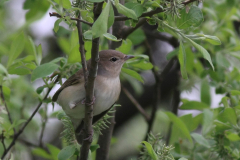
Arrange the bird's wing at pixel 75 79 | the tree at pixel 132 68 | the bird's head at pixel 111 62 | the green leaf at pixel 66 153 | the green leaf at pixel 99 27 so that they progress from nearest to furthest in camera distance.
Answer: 1. the green leaf at pixel 99 27
2. the tree at pixel 132 68
3. the green leaf at pixel 66 153
4. the bird's wing at pixel 75 79
5. the bird's head at pixel 111 62

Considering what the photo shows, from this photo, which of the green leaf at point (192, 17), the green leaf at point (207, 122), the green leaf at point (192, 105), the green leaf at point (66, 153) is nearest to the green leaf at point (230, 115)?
the green leaf at point (207, 122)

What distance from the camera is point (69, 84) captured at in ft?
10.4

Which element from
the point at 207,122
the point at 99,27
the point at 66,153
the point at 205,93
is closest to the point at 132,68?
the point at 205,93

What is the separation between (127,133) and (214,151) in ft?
12.1

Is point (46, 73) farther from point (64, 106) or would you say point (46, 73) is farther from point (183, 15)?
point (183, 15)

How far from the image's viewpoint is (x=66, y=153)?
2.52 metres

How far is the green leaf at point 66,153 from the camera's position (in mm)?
2467

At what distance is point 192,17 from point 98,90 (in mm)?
1178

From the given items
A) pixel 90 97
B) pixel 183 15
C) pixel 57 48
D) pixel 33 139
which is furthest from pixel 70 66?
pixel 57 48

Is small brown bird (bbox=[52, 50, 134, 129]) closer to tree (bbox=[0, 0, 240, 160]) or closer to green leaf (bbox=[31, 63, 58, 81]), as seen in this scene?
tree (bbox=[0, 0, 240, 160])

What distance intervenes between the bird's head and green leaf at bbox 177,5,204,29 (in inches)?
37.3

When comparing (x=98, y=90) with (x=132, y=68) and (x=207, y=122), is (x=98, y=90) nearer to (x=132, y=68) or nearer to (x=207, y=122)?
(x=132, y=68)

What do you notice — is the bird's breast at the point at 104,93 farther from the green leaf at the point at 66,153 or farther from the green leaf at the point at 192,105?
the green leaf at the point at 192,105

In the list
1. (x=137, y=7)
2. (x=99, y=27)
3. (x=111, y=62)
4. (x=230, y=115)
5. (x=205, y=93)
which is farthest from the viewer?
(x=205, y=93)
